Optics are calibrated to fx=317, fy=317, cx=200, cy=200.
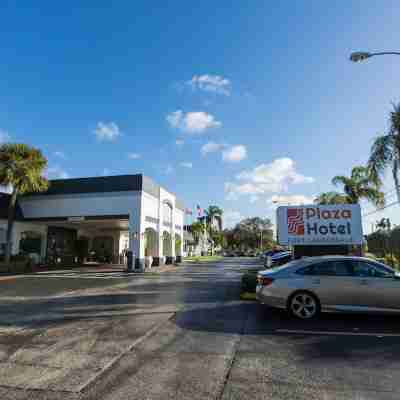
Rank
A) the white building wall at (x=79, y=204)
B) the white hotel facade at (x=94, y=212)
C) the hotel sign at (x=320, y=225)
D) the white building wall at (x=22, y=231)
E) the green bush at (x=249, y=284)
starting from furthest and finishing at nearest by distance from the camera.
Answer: the white building wall at (x=22, y=231), the white building wall at (x=79, y=204), the white hotel facade at (x=94, y=212), the hotel sign at (x=320, y=225), the green bush at (x=249, y=284)

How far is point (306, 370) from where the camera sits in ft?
14.9

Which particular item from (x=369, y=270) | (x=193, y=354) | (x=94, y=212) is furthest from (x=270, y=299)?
(x=94, y=212)

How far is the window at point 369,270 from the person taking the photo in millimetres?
7621

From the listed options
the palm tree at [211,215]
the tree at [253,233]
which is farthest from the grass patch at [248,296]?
the tree at [253,233]

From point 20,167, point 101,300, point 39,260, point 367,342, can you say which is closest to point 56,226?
point 39,260

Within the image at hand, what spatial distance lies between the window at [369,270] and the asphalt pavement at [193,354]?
1.05 metres

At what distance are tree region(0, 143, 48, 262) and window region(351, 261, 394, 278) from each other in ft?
73.2

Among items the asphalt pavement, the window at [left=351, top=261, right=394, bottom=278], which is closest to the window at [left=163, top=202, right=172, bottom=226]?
the asphalt pavement

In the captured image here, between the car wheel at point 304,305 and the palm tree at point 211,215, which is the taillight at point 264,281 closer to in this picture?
the car wheel at point 304,305

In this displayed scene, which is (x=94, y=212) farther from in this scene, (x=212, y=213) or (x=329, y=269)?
(x=212, y=213)

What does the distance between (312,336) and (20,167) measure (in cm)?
2300

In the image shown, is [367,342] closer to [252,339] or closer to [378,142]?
[252,339]

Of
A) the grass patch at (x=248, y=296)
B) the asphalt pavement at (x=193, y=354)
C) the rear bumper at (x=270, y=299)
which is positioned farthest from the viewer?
the grass patch at (x=248, y=296)

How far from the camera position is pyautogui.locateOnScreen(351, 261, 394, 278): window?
7.62m
